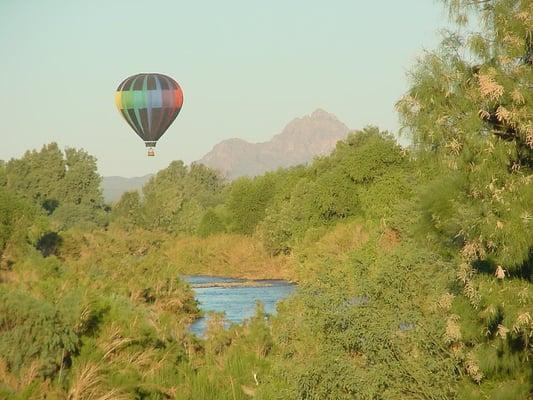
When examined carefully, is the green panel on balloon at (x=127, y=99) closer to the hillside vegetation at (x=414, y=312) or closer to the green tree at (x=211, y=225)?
the green tree at (x=211, y=225)

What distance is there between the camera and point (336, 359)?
1795cm

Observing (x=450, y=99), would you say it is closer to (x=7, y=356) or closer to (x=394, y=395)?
(x=394, y=395)

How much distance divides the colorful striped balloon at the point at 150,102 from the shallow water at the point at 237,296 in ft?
32.4

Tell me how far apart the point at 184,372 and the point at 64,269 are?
11821mm

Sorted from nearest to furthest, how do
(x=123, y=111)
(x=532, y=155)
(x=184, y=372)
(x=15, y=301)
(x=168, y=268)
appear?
(x=532, y=155)
(x=15, y=301)
(x=184, y=372)
(x=168, y=268)
(x=123, y=111)

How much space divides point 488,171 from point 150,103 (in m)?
56.7

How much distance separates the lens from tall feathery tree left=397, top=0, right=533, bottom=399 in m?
16.1

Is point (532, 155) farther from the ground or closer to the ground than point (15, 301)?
farther from the ground

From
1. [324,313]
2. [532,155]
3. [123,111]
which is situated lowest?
[324,313]

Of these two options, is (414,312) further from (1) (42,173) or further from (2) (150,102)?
(1) (42,173)

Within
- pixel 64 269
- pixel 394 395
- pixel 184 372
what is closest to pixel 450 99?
pixel 394 395

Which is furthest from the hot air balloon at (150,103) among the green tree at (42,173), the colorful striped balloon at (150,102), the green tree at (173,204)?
the green tree at (42,173)

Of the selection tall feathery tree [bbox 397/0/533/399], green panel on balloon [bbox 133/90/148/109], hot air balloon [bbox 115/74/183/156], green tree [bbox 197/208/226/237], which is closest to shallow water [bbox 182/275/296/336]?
hot air balloon [bbox 115/74/183/156]

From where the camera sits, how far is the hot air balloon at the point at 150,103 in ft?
235
